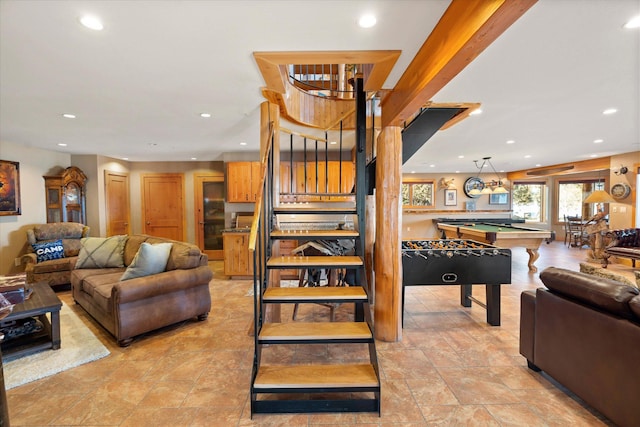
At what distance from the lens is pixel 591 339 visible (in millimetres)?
1786

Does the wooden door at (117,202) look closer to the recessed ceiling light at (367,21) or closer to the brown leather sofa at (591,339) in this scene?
the recessed ceiling light at (367,21)

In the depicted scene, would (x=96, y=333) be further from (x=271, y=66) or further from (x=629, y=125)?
(x=629, y=125)

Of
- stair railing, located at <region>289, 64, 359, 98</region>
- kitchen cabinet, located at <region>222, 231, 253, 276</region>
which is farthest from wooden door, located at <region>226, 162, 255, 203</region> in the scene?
stair railing, located at <region>289, 64, 359, 98</region>

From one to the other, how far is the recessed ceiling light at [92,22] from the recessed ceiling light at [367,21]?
59.9 inches

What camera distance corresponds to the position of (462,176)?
9602 millimetres

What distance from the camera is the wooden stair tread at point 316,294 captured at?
2.29m

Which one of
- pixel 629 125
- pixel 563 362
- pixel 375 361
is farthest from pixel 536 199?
pixel 375 361

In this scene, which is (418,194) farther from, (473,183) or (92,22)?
(92,22)

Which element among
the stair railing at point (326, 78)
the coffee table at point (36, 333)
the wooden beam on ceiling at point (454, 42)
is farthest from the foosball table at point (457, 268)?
the coffee table at point (36, 333)

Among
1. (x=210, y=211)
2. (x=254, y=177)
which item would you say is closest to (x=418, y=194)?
(x=254, y=177)

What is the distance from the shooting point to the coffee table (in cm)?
245

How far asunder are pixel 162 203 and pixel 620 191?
10.5 metres

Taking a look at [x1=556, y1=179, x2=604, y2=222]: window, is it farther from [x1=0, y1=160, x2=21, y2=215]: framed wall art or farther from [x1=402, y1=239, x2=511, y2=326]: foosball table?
[x1=0, y1=160, x2=21, y2=215]: framed wall art

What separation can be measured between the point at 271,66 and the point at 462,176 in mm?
8988
